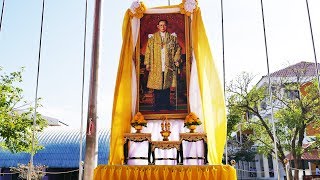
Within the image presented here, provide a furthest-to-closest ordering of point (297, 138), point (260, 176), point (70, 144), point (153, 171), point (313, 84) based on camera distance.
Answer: point (260, 176)
point (70, 144)
point (297, 138)
point (313, 84)
point (153, 171)

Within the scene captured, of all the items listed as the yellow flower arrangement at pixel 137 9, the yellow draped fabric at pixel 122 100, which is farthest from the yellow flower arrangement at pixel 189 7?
the yellow draped fabric at pixel 122 100

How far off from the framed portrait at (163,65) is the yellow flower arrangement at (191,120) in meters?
0.22

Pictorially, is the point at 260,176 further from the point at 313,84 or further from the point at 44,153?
the point at 44,153

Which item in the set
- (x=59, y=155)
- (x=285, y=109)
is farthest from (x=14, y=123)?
(x=285, y=109)

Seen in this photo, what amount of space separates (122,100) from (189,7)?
67.2 inches

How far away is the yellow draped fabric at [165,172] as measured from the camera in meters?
3.38

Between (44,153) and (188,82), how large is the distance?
28.9ft

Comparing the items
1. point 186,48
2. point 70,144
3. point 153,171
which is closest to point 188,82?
point 186,48

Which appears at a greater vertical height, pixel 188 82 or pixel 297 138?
pixel 188 82

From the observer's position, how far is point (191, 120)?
4.10 m

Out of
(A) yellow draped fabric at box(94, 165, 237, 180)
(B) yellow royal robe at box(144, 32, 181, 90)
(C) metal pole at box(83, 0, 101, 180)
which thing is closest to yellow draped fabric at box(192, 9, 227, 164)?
(B) yellow royal robe at box(144, 32, 181, 90)

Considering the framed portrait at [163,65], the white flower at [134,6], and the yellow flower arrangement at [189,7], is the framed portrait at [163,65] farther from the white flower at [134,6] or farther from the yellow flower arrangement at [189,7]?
the white flower at [134,6]

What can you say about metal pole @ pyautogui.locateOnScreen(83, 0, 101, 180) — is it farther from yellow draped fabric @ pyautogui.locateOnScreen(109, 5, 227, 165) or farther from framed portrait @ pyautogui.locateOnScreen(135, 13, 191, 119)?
framed portrait @ pyautogui.locateOnScreen(135, 13, 191, 119)

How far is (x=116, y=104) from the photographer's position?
4.37 meters
